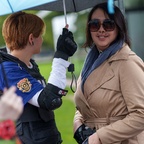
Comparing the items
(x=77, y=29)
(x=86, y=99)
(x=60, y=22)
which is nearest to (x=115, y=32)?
(x=86, y=99)

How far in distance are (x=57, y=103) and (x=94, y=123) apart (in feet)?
1.19

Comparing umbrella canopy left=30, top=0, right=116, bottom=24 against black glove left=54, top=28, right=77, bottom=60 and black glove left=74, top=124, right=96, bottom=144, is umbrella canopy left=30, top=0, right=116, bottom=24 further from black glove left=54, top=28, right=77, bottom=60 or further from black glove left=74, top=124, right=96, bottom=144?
black glove left=74, top=124, right=96, bottom=144

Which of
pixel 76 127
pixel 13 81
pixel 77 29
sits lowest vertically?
pixel 77 29

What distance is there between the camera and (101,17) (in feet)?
11.2

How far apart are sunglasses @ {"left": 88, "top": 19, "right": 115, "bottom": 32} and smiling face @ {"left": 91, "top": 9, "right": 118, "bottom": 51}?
0.07ft

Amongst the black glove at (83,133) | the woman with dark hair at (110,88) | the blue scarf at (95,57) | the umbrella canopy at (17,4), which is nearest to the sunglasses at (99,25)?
the woman with dark hair at (110,88)

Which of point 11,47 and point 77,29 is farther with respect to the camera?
point 77,29

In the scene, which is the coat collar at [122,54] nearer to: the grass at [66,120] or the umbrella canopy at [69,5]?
the umbrella canopy at [69,5]

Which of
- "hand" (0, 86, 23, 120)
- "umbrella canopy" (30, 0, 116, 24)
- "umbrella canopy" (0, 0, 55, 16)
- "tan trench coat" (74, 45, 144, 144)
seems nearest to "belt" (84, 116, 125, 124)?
"tan trench coat" (74, 45, 144, 144)

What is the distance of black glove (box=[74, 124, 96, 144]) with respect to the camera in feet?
11.2

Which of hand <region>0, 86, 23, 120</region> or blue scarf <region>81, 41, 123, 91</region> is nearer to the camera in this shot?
hand <region>0, 86, 23, 120</region>

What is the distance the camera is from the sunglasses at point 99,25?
3.33m

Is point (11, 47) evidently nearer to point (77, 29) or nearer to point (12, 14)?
point (12, 14)

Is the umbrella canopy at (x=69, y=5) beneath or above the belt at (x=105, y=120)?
above
